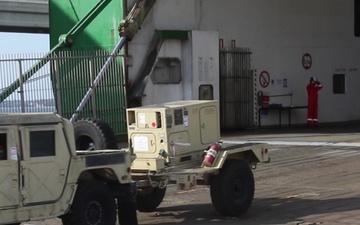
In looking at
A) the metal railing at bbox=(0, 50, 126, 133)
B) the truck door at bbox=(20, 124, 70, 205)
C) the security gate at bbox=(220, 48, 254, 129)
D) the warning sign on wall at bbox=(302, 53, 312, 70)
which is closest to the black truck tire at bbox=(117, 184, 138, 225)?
the truck door at bbox=(20, 124, 70, 205)

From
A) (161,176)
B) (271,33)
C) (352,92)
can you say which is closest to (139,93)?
(271,33)

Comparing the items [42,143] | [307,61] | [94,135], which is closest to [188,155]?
[94,135]

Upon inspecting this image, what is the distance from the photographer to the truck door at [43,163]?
9.40 metres

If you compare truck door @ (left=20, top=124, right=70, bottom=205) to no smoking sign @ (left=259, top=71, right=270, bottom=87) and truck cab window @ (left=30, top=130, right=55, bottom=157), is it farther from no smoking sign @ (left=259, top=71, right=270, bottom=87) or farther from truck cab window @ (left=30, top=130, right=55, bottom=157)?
no smoking sign @ (left=259, top=71, right=270, bottom=87)

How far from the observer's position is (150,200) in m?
12.5

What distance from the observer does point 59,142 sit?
979 cm

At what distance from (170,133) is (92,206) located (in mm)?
2025

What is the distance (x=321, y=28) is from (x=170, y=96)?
29.5 ft

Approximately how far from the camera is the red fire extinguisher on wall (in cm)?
1141

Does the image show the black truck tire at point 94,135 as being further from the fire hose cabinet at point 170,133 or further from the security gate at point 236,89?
the security gate at point 236,89

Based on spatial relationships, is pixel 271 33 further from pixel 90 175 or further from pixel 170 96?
pixel 90 175

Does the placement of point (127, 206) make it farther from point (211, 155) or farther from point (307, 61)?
point (307, 61)

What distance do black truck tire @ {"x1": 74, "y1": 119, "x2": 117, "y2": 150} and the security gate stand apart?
17.0 meters

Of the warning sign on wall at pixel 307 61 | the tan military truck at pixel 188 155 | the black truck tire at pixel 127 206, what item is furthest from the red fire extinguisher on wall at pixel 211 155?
the warning sign on wall at pixel 307 61
